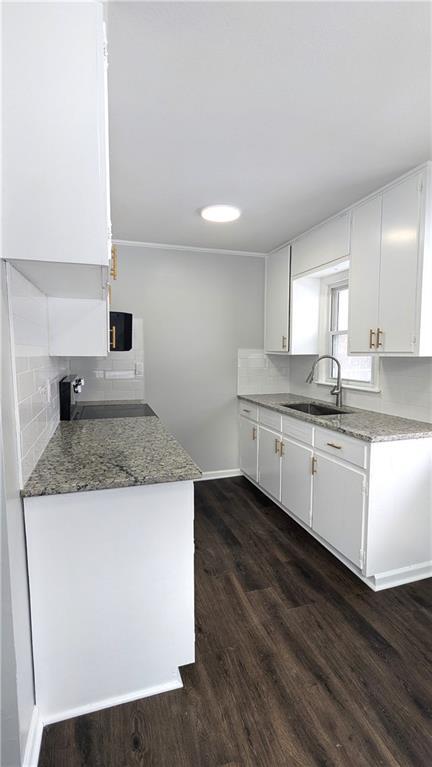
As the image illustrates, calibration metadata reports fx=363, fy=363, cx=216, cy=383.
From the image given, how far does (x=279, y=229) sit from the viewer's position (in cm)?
299

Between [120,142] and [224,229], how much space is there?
4.45ft

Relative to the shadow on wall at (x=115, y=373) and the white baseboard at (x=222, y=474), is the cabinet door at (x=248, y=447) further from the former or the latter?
the shadow on wall at (x=115, y=373)

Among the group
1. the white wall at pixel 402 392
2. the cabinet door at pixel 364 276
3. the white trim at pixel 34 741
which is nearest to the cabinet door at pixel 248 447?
the white wall at pixel 402 392

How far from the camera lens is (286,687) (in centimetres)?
145

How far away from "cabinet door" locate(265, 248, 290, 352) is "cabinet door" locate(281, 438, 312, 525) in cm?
106

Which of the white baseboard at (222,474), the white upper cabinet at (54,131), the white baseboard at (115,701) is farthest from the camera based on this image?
the white baseboard at (222,474)

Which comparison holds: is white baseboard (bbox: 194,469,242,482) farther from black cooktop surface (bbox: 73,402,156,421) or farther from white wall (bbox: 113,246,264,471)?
black cooktop surface (bbox: 73,402,156,421)

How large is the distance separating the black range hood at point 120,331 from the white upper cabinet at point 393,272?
1.67 meters

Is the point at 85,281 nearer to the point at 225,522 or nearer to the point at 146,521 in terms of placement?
the point at 146,521

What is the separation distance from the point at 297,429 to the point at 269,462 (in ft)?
1.95

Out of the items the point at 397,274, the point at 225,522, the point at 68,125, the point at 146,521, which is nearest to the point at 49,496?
the point at 146,521

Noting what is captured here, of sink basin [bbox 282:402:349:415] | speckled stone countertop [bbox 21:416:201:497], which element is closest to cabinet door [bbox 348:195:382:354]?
sink basin [bbox 282:402:349:415]

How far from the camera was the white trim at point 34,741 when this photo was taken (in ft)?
3.69

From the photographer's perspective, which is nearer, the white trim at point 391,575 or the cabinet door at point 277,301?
the white trim at point 391,575
